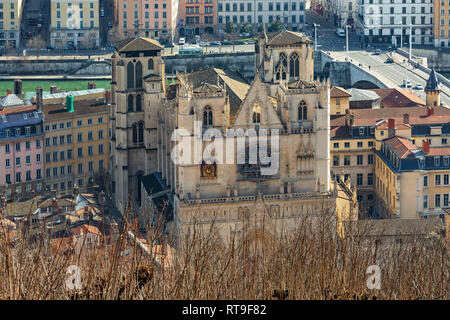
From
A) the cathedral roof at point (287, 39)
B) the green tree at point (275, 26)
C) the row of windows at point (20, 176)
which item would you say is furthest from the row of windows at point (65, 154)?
the green tree at point (275, 26)

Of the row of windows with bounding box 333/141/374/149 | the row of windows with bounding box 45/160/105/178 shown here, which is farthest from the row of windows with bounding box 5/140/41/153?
the row of windows with bounding box 333/141/374/149

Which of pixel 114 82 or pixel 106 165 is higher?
pixel 114 82

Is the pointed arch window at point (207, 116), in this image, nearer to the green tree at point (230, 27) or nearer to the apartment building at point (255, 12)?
the green tree at point (230, 27)

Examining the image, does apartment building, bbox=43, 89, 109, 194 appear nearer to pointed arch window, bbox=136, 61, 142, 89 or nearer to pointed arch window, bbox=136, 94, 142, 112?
pointed arch window, bbox=136, 94, 142, 112

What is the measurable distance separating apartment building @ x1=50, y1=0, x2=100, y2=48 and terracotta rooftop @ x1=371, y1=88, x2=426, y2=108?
45.1 meters

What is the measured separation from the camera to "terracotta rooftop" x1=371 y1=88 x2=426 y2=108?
83.7 meters

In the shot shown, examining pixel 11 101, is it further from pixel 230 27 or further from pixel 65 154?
pixel 230 27

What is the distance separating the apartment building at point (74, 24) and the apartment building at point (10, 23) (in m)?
3.09

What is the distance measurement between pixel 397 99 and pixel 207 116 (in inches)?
1113
